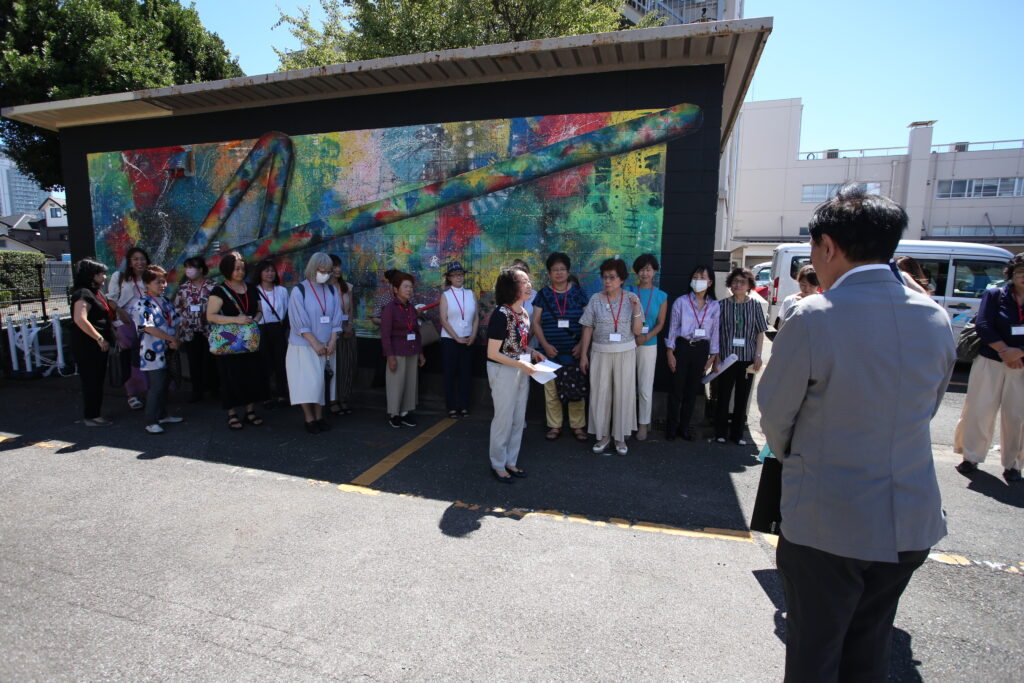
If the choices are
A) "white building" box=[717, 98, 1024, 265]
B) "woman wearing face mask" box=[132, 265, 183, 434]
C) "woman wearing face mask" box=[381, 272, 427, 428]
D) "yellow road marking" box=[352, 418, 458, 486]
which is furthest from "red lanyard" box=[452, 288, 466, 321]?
"white building" box=[717, 98, 1024, 265]

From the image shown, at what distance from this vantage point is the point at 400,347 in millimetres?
6188

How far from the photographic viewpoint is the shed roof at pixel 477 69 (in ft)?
18.1

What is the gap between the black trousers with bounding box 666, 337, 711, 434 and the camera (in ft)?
19.1

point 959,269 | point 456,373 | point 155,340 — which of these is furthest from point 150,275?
point 959,269

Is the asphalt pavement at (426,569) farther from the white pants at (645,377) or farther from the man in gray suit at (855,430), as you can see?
the man in gray suit at (855,430)

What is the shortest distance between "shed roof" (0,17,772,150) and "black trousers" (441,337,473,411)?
3211 millimetres

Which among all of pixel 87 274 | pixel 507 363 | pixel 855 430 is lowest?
pixel 507 363

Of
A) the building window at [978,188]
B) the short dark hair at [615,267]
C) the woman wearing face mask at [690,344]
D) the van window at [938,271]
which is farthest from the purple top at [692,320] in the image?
the building window at [978,188]

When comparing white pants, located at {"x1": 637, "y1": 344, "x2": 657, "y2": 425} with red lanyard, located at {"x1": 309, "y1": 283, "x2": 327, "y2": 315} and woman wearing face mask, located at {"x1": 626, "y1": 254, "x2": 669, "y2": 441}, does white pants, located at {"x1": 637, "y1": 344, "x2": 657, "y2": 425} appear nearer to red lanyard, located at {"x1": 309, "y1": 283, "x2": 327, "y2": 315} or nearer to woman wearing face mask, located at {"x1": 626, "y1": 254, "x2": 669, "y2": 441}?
woman wearing face mask, located at {"x1": 626, "y1": 254, "x2": 669, "y2": 441}

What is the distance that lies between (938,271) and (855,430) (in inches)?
448

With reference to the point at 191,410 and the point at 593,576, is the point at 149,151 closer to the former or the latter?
the point at 191,410

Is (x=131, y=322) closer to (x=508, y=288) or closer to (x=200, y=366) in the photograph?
(x=200, y=366)

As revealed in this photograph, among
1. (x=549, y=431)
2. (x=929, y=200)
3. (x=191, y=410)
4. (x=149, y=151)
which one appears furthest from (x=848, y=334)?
(x=929, y=200)

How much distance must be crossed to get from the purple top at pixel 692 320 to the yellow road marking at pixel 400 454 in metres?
2.73
